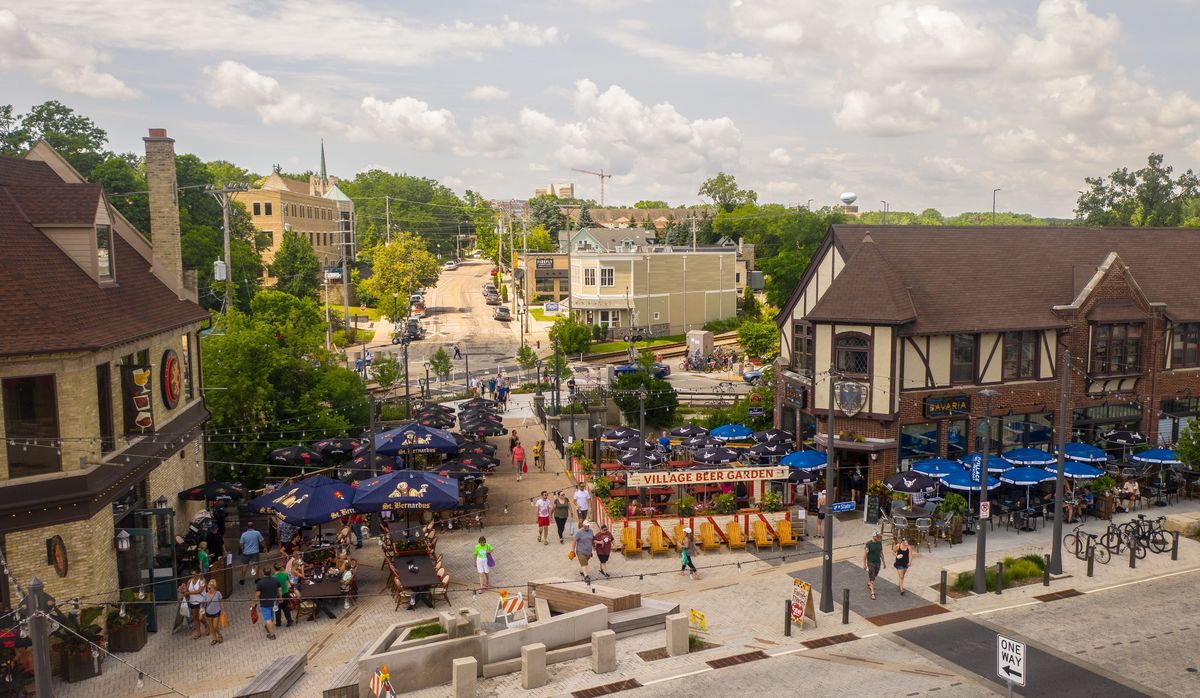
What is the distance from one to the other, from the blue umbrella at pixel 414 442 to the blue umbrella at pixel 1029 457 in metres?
19.4

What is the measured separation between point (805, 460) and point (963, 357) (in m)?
7.72

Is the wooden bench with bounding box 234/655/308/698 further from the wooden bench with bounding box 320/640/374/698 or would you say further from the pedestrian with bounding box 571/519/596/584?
the pedestrian with bounding box 571/519/596/584

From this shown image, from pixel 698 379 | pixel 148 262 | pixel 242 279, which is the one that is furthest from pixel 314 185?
pixel 148 262

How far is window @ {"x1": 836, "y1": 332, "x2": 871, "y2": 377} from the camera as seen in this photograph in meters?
31.5

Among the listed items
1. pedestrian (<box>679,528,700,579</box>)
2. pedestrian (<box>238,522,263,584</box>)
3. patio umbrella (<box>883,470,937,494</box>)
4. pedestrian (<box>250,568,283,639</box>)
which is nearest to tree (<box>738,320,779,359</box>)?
patio umbrella (<box>883,470,937,494</box>)

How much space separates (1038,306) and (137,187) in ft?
208

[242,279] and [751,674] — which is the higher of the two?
[242,279]

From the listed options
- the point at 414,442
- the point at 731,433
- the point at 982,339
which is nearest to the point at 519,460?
the point at 414,442

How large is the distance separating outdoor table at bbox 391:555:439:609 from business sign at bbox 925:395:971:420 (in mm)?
18844

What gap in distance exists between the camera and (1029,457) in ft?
103

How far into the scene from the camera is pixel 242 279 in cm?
7831

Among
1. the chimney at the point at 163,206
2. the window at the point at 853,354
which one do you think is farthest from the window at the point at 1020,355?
the chimney at the point at 163,206

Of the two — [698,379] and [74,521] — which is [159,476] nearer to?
[74,521]

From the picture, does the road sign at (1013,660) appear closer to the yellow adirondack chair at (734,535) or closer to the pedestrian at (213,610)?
the yellow adirondack chair at (734,535)
